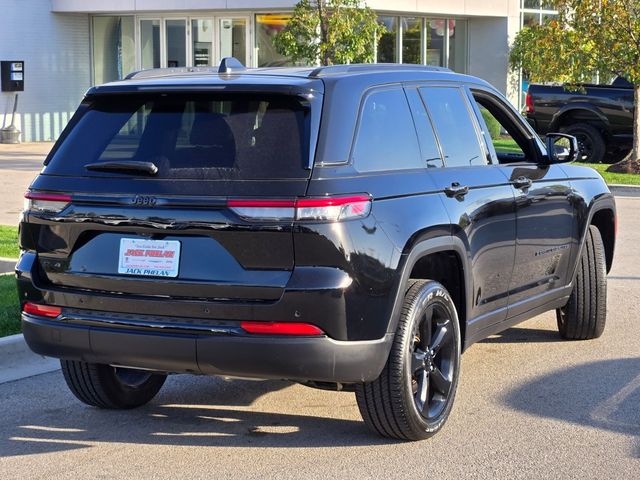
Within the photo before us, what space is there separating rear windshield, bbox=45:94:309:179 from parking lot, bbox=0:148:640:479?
1333mm

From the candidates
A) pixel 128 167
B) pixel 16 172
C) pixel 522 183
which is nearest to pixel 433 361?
pixel 522 183

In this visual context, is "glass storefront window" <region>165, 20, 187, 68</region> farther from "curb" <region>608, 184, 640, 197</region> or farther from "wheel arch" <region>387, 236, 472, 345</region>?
"wheel arch" <region>387, 236, 472, 345</region>

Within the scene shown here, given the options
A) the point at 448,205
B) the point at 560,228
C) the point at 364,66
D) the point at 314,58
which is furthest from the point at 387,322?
the point at 314,58

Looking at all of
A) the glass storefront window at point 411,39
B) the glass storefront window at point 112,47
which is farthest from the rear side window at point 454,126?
the glass storefront window at point 411,39

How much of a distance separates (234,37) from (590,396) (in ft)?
80.2

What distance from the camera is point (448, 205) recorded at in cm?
591

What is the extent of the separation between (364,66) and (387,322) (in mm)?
1453

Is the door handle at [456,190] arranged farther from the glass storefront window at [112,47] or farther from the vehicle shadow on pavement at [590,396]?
the glass storefront window at [112,47]

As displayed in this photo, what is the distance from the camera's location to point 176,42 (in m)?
30.9

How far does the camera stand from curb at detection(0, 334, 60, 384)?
7191 mm

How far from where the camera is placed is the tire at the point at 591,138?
76.5 ft

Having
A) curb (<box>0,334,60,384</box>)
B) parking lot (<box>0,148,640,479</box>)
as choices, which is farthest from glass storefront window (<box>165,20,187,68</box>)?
parking lot (<box>0,148,640,479</box>)

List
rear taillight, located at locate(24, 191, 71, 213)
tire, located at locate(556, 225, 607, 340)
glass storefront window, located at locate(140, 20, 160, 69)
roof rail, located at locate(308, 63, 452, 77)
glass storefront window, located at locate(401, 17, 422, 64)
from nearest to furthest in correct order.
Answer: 1. rear taillight, located at locate(24, 191, 71, 213)
2. roof rail, located at locate(308, 63, 452, 77)
3. tire, located at locate(556, 225, 607, 340)
4. glass storefront window, located at locate(140, 20, 160, 69)
5. glass storefront window, located at locate(401, 17, 422, 64)

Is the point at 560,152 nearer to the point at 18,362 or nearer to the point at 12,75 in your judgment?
the point at 18,362
